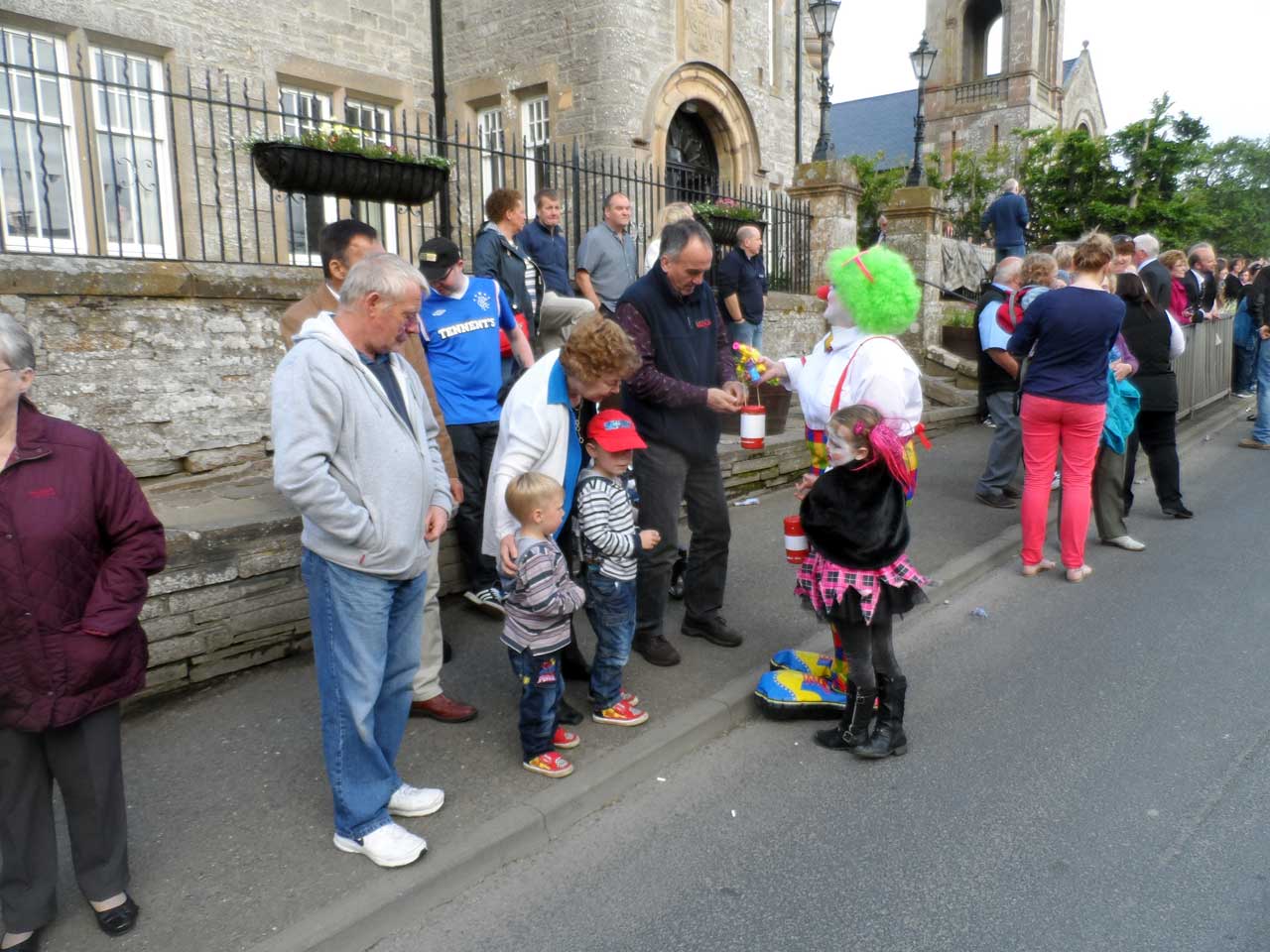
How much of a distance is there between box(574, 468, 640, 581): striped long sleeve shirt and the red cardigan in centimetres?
161

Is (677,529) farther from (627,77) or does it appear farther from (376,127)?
(627,77)

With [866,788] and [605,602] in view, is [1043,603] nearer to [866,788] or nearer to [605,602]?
[866,788]

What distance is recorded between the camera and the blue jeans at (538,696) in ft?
11.5

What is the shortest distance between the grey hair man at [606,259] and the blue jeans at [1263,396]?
24.1 ft

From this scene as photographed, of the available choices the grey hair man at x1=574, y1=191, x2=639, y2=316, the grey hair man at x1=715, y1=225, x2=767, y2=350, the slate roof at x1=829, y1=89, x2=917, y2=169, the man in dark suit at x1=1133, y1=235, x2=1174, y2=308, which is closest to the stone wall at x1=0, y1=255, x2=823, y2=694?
the grey hair man at x1=574, y1=191, x2=639, y2=316

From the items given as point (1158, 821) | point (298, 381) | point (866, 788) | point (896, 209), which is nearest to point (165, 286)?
point (298, 381)

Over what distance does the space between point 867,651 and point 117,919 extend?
2761 mm

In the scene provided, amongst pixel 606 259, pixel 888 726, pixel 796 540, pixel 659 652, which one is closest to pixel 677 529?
pixel 659 652

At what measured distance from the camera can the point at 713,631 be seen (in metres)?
4.94

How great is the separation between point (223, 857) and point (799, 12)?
55.8 feet

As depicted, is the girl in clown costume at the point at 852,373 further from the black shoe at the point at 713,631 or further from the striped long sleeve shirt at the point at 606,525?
the striped long sleeve shirt at the point at 606,525

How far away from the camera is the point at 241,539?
4.42m

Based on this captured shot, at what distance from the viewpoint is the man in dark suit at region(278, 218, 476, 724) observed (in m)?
3.95

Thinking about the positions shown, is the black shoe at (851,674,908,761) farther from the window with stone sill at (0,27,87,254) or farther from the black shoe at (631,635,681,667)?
the window with stone sill at (0,27,87,254)
